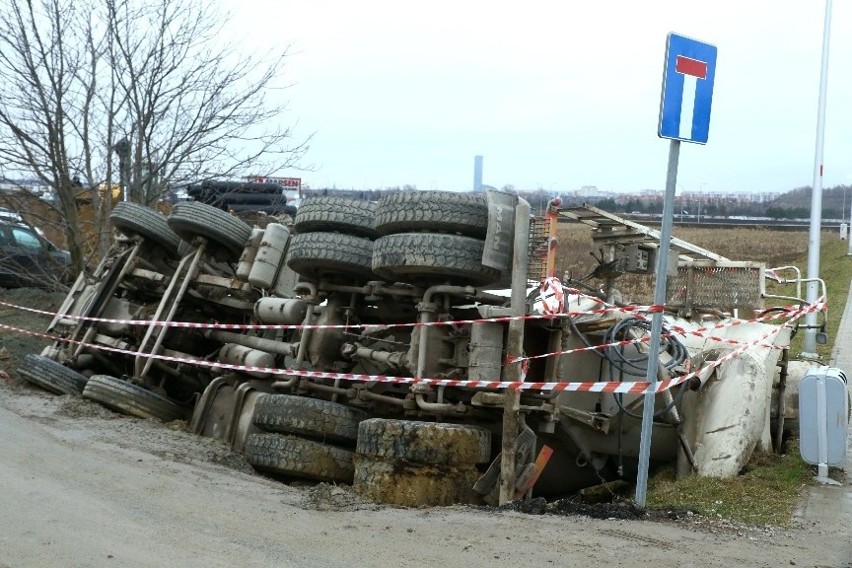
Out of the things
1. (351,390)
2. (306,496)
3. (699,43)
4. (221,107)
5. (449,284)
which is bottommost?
(306,496)

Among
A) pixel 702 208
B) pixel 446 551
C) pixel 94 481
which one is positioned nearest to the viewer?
pixel 446 551

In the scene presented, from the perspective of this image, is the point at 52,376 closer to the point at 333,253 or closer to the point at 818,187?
the point at 333,253

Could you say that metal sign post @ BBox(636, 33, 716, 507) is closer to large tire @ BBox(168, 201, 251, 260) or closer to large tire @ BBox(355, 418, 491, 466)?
large tire @ BBox(355, 418, 491, 466)

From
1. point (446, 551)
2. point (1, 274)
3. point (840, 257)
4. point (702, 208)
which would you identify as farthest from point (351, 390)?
point (840, 257)

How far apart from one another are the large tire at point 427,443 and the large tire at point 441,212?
4.68 ft

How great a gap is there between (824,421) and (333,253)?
12.8 ft

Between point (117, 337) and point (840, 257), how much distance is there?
2567 cm

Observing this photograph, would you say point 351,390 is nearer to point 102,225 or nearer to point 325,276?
point 325,276

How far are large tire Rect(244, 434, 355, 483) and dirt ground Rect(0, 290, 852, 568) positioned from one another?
0.56ft

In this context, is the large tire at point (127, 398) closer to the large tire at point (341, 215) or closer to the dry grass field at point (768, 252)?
the large tire at point (341, 215)

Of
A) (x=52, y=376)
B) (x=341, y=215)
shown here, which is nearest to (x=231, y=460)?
(x=341, y=215)

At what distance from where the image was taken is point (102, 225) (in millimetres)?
14812

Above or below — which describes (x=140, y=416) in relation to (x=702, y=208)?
below

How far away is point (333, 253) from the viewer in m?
8.20
